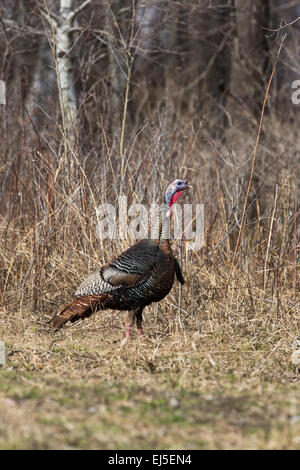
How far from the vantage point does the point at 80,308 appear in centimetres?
505

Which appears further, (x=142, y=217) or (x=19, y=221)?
(x=19, y=221)

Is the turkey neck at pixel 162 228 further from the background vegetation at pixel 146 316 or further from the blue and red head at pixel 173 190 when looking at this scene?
the background vegetation at pixel 146 316

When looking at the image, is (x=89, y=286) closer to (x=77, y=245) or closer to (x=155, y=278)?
(x=155, y=278)

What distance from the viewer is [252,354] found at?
16.0 ft

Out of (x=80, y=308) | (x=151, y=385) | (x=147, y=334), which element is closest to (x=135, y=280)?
(x=80, y=308)

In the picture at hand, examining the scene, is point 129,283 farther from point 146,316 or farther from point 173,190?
point 146,316

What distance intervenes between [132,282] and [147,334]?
0.68 m

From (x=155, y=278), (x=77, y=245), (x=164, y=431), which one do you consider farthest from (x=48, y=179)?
(x=164, y=431)

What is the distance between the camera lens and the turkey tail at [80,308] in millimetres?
5031

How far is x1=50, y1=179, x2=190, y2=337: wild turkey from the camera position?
196 inches

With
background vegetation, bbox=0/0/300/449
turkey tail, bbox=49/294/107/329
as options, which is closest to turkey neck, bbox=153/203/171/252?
turkey tail, bbox=49/294/107/329

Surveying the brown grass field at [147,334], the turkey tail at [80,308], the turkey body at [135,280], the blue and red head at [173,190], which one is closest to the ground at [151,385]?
the brown grass field at [147,334]
